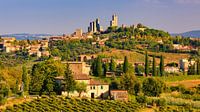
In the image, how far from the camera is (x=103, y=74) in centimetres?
6288

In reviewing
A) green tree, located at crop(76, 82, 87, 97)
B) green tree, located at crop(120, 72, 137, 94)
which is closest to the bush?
green tree, located at crop(120, 72, 137, 94)

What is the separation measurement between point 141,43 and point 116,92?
231ft

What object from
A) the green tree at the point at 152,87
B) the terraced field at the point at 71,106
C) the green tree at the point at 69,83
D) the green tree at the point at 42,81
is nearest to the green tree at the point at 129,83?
the green tree at the point at 152,87

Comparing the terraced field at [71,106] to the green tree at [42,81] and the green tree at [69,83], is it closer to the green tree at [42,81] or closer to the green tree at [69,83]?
the green tree at [69,83]

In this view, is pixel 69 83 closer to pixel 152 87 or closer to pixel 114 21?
pixel 152 87

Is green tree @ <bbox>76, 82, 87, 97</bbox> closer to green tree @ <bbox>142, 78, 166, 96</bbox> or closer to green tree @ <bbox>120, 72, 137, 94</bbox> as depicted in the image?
green tree @ <bbox>120, 72, 137, 94</bbox>

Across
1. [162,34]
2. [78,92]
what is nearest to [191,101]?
[78,92]

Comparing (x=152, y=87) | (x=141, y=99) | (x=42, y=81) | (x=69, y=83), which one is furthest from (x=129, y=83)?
(x=42, y=81)

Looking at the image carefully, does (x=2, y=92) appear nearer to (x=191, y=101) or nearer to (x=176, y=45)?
(x=191, y=101)

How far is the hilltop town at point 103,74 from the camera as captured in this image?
146 feet

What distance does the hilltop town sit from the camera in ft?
146

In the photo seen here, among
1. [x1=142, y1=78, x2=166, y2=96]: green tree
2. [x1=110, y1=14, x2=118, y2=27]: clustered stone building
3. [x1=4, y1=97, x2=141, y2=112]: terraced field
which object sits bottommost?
[x1=4, y1=97, x2=141, y2=112]: terraced field

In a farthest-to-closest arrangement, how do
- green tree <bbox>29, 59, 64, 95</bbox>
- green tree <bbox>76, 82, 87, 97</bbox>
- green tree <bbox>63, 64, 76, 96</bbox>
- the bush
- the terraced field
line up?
green tree <bbox>29, 59, 64, 95</bbox>, green tree <bbox>76, 82, 87, 97</bbox>, green tree <bbox>63, 64, 76, 96</bbox>, the bush, the terraced field

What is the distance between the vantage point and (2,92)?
38656 millimetres
